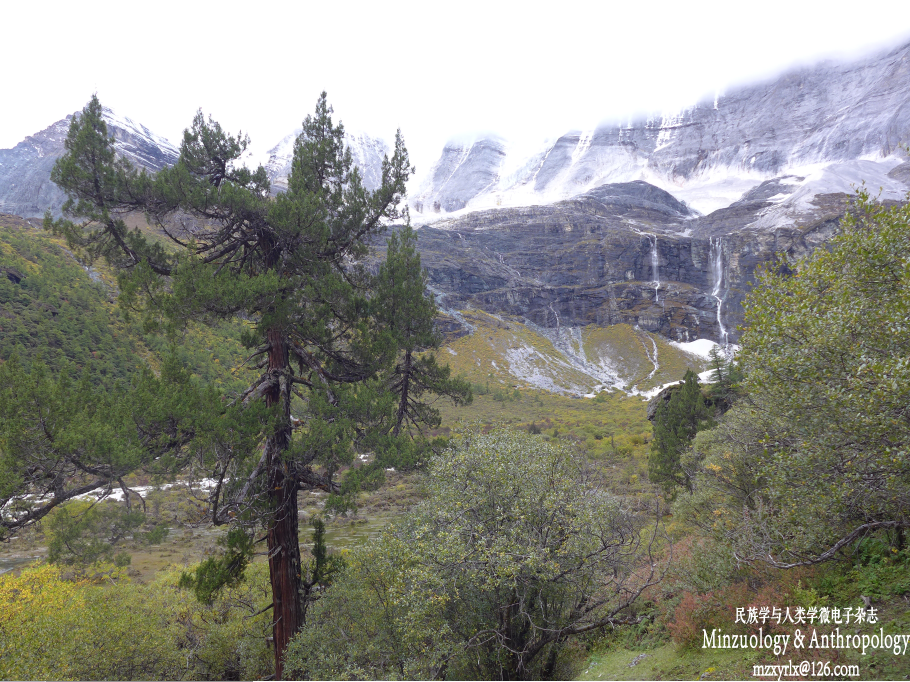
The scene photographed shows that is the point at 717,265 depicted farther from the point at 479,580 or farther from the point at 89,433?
the point at 89,433

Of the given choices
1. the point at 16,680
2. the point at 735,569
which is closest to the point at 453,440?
the point at 735,569

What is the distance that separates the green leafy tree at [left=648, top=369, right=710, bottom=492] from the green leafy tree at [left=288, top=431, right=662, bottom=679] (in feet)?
58.8

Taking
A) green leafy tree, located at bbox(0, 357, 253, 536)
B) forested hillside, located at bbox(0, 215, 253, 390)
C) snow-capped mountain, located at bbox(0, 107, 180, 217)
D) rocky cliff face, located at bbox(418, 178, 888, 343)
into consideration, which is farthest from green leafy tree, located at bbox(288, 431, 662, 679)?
snow-capped mountain, located at bbox(0, 107, 180, 217)

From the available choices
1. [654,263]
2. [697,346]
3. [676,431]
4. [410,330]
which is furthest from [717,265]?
[410,330]

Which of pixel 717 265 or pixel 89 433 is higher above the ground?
pixel 717 265

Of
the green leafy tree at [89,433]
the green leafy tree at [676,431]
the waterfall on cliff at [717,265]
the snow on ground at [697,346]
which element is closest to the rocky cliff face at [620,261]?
the waterfall on cliff at [717,265]

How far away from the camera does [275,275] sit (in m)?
9.31

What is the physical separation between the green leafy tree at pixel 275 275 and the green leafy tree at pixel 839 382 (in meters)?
7.44

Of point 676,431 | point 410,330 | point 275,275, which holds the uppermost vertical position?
point 275,275

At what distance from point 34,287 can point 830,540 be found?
255 ft

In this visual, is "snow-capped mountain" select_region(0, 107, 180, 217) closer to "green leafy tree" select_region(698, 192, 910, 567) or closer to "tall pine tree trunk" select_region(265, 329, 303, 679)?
"tall pine tree trunk" select_region(265, 329, 303, 679)

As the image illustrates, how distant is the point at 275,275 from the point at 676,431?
25399 mm

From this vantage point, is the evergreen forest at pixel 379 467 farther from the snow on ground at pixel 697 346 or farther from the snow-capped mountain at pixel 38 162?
the snow-capped mountain at pixel 38 162

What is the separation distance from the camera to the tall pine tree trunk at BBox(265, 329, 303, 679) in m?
9.42
